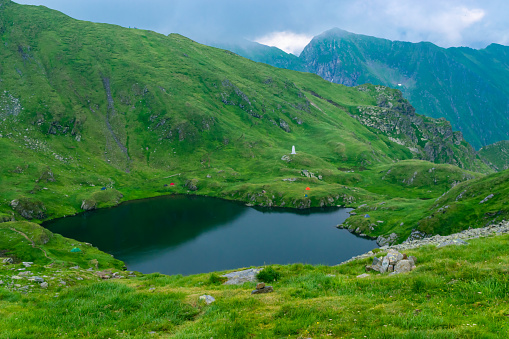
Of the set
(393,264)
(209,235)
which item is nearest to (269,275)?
(393,264)

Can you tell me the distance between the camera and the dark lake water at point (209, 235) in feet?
285

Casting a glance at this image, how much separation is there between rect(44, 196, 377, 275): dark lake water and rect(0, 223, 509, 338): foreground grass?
64.8 metres

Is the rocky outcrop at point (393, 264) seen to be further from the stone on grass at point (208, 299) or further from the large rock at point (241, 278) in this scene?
the stone on grass at point (208, 299)

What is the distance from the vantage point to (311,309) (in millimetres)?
12906

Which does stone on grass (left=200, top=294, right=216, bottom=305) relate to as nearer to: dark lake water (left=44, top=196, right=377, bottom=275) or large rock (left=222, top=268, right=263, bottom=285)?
large rock (left=222, top=268, right=263, bottom=285)

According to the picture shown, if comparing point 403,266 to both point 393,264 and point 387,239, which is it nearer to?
point 393,264

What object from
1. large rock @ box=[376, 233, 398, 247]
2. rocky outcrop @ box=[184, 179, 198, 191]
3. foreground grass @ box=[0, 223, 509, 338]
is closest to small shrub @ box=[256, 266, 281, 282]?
foreground grass @ box=[0, 223, 509, 338]

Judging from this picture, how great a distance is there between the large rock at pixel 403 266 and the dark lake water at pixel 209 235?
64828 millimetres

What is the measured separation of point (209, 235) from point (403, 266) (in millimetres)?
98279

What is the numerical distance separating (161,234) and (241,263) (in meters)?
43.2

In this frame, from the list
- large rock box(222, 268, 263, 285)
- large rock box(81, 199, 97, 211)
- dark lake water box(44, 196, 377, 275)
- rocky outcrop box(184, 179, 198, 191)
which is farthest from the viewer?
rocky outcrop box(184, 179, 198, 191)

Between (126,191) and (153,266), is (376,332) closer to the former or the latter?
(153,266)

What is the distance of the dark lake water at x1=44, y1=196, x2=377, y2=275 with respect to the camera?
8688 cm

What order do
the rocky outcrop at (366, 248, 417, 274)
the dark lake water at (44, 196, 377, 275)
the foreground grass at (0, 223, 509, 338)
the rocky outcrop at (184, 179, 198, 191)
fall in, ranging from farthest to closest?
the rocky outcrop at (184, 179, 198, 191) < the dark lake water at (44, 196, 377, 275) < the rocky outcrop at (366, 248, 417, 274) < the foreground grass at (0, 223, 509, 338)
